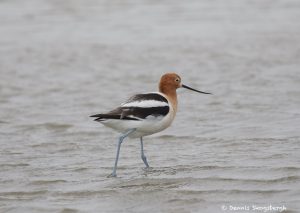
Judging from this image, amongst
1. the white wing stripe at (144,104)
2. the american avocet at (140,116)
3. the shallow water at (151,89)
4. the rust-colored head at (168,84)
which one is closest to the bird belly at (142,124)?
the american avocet at (140,116)

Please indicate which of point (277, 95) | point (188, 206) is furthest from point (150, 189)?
point (277, 95)

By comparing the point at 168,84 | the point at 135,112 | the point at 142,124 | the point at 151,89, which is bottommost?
the point at 151,89

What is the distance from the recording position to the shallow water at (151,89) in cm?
753

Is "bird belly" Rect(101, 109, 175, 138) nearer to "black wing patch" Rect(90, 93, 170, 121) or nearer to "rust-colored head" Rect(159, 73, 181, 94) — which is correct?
"black wing patch" Rect(90, 93, 170, 121)

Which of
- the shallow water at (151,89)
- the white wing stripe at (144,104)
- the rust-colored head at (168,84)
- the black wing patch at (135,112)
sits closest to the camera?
the shallow water at (151,89)

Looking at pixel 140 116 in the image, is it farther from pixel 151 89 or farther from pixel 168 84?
pixel 151 89

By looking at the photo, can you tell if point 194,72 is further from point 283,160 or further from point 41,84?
point 283,160

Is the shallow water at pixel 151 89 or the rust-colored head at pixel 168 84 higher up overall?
the rust-colored head at pixel 168 84

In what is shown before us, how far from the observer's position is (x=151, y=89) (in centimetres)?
1318

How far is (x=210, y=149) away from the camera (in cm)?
923

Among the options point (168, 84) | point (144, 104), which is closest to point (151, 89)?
point (168, 84)

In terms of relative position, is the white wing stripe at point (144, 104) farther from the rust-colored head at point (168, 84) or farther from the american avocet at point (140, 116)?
the rust-colored head at point (168, 84)

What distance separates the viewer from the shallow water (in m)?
7.53

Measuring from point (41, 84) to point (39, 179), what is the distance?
19.5ft
